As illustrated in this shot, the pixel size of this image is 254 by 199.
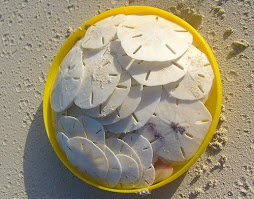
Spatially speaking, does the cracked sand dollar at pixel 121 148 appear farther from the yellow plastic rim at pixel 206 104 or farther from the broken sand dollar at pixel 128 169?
the yellow plastic rim at pixel 206 104

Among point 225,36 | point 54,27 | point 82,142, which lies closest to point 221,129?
point 225,36

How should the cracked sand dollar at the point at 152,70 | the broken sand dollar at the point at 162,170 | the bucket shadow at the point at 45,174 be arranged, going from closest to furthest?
the cracked sand dollar at the point at 152,70 < the broken sand dollar at the point at 162,170 < the bucket shadow at the point at 45,174

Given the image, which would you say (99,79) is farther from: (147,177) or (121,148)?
(147,177)

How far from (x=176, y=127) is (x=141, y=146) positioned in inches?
4.1

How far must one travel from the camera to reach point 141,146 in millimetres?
875

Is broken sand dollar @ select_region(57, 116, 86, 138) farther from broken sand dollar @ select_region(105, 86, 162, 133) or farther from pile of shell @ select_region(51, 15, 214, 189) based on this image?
broken sand dollar @ select_region(105, 86, 162, 133)

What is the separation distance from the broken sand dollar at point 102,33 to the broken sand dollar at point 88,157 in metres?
0.26

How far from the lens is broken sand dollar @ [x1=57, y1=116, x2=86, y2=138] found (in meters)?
0.90

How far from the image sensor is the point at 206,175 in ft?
3.36

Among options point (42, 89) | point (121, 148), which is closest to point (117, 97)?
point (121, 148)

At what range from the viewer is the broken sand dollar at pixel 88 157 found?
894 mm

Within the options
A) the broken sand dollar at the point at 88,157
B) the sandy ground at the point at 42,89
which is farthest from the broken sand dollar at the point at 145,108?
the sandy ground at the point at 42,89

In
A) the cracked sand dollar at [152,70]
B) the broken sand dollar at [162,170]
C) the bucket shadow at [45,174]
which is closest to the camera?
the cracked sand dollar at [152,70]

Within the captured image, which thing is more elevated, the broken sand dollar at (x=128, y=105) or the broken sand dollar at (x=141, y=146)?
the broken sand dollar at (x=128, y=105)
